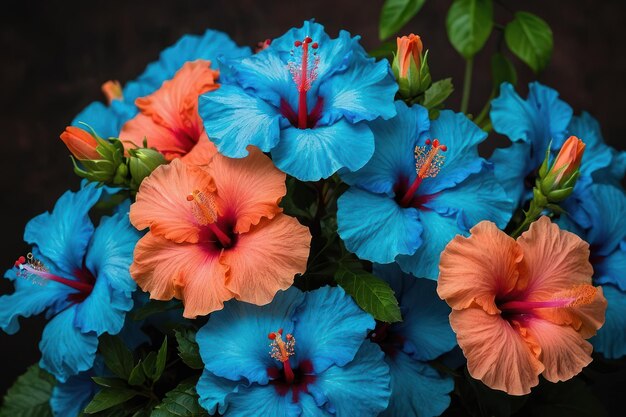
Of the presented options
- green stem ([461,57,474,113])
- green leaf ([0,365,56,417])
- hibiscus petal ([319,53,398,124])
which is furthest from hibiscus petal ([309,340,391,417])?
green stem ([461,57,474,113])

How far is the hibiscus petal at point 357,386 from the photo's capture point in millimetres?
813

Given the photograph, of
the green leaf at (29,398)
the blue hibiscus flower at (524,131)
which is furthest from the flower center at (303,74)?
the green leaf at (29,398)

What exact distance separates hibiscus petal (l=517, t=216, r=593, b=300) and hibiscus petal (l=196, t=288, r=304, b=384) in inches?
8.4

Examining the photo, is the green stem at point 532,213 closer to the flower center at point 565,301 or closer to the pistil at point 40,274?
the flower center at point 565,301

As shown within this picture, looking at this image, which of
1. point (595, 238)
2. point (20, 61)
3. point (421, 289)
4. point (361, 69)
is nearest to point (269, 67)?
point (361, 69)

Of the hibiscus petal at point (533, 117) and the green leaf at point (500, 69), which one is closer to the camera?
the hibiscus petal at point (533, 117)

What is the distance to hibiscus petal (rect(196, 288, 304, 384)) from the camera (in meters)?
0.83

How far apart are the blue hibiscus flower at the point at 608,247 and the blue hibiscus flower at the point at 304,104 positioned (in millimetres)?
256

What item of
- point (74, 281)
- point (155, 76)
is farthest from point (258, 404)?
point (155, 76)

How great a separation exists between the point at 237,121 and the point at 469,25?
1.41 ft

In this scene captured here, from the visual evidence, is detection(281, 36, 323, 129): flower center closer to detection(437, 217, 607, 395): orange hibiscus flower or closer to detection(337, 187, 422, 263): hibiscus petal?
detection(337, 187, 422, 263): hibiscus petal

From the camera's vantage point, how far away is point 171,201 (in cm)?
86

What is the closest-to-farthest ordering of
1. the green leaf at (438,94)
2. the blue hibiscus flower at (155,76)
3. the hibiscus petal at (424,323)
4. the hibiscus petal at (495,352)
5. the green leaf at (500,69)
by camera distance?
1. the hibiscus petal at (495,352)
2. the hibiscus petal at (424,323)
3. the green leaf at (438,94)
4. the blue hibiscus flower at (155,76)
5. the green leaf at (500,69)

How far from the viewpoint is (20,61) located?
1591mm
